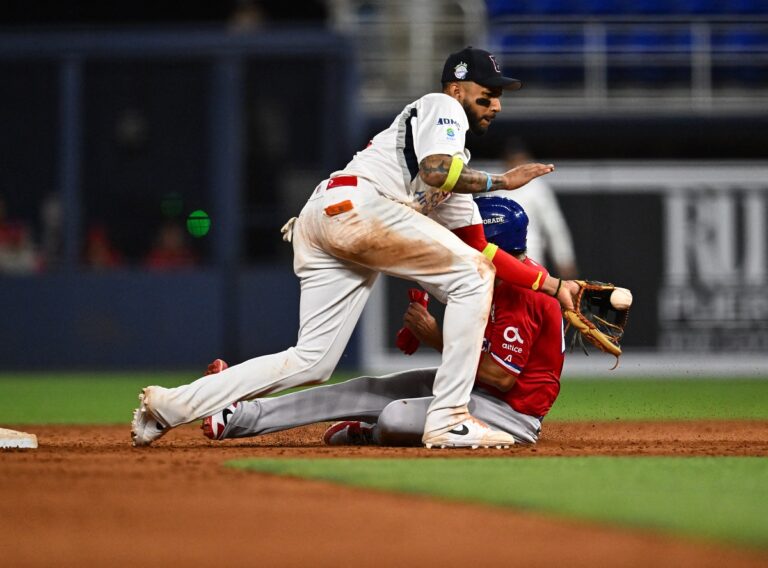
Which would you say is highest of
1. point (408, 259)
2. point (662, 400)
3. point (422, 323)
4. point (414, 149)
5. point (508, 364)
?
point (414, 149)

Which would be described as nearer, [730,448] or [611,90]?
[730,448]

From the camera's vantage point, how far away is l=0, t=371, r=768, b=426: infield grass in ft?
31.9

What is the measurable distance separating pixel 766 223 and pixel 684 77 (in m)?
2.32

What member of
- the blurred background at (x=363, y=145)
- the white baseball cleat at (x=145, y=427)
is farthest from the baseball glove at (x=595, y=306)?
the blurred background at (x=363, y=145)

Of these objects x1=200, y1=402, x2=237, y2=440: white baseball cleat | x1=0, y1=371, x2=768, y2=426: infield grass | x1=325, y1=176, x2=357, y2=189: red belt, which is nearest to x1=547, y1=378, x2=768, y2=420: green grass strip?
x1=0, y1=371, x2=768, y2=426: infield grass

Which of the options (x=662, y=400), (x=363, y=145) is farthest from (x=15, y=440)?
Answer: (x=363, y=145)

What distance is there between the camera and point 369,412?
22.1 feet

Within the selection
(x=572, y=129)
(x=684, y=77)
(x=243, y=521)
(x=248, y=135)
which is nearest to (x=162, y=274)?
(x=248, y=135)

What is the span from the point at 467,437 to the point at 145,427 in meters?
1.55

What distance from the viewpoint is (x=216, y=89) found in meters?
16.0

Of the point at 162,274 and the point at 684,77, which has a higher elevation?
the point at 684,77

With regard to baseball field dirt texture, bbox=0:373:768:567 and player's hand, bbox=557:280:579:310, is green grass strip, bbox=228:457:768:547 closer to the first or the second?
baseball field dirt texture, bbox=0:373:768:567

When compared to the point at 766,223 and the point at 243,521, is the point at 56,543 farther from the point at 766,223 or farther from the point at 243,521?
the point at 766,223

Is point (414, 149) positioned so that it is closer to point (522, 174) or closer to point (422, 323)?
point (522, 174)
